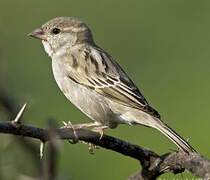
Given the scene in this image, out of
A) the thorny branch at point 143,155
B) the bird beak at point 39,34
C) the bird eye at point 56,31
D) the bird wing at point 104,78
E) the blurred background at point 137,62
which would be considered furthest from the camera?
the blurred background at point 137,62

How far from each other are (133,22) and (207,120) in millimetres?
3066

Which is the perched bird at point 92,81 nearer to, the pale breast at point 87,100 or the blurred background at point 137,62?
the pale breast at point 87,100

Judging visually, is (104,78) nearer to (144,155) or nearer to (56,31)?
(56,31)

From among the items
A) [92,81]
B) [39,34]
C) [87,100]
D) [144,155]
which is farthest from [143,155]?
[39,34]

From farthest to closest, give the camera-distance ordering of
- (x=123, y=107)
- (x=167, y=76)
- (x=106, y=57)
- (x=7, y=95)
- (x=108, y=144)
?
(x=167, y=76)
(x=106, y=57)
(x=123, y=107)
(x=108, y=144)
(x=7, y=95)

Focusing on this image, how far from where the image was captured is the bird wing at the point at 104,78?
15.4 ft

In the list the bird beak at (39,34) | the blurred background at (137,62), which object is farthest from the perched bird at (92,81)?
the blurred background at (137,62)

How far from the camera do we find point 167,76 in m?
9.32

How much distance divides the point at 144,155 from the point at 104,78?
8.55ft

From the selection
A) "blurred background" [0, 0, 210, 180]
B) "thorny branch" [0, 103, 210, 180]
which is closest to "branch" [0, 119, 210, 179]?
"thorny branch" [0, 103, 210, 180]

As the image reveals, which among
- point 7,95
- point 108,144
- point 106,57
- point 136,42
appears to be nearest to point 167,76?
point 136,42

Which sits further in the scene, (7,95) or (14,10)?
(14,10)

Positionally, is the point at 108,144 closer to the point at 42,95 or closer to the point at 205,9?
the point at 42,95

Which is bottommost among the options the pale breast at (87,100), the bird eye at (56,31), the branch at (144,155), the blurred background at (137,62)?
the blurred background at (137,62)
